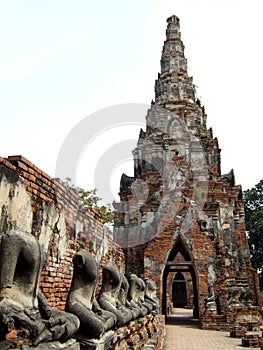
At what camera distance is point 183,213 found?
13391 millimetres

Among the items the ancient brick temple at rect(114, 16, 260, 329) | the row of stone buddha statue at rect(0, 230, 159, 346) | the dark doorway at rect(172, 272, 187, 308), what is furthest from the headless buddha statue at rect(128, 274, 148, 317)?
the dark doorway at rect(172, 272, 187, 308)

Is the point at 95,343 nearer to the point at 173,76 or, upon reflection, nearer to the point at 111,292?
the point at 111,292

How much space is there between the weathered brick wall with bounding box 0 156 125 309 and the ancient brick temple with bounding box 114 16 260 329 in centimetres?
609

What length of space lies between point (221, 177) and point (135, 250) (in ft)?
34.6

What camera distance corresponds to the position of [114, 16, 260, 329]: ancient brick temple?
509 inches

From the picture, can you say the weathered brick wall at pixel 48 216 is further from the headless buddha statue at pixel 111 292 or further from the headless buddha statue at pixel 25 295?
the headless buddha statue at pixel 25 295

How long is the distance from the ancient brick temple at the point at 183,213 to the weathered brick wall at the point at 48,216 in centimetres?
609

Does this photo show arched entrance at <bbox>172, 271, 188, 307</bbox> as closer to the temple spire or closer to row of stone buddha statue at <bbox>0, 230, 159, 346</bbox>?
the temple spire

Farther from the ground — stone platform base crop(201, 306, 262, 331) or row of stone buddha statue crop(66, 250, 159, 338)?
row of stone buddha statue crop(66, 250, 159, 338)

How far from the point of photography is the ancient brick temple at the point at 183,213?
12.9m

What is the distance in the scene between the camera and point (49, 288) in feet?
17.7

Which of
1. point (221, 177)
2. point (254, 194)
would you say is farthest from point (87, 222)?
point (254, 194)

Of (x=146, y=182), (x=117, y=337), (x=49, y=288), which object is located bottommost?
(x=117, y=337)

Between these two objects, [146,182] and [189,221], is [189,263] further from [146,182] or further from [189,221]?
[146,182]
